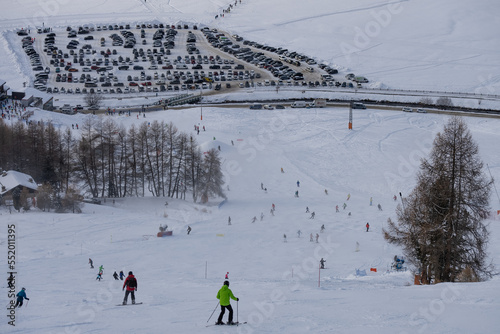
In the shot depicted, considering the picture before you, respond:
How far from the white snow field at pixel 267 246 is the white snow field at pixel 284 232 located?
0.27 ft

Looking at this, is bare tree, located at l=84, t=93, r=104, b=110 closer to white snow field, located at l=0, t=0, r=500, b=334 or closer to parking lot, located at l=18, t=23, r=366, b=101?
parking lot, located at l=18, t=23, r=366, b=101

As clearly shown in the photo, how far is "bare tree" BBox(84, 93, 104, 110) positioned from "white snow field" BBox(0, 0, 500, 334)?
815cm

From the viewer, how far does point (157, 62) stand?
7888cm

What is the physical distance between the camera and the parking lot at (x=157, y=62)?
2768 inches

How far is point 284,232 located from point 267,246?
2529 millimetres

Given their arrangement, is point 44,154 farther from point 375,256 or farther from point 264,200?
point 375,256

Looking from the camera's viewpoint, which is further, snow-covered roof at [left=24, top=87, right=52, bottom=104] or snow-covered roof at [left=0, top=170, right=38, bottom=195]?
snow-covered roof at [left=24, top=87, right=52, bottom=104]

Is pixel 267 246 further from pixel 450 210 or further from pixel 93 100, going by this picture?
pixel 93 100

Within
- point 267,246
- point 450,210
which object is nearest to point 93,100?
point 267,246

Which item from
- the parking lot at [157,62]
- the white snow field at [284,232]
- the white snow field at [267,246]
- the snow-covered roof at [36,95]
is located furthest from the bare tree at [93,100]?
the white snow field at [284,232]

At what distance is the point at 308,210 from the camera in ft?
115

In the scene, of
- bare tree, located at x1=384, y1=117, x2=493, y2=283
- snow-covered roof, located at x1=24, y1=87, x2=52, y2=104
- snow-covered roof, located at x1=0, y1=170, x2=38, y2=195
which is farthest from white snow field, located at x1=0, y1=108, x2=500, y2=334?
snow-covered roof, located at x1=24, y1=87, x2=52, y2=104

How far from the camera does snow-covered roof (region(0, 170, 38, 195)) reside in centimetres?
3212

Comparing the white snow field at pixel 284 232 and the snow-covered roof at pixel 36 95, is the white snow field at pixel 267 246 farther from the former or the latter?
the snow-covered roof at pixel 36 95
